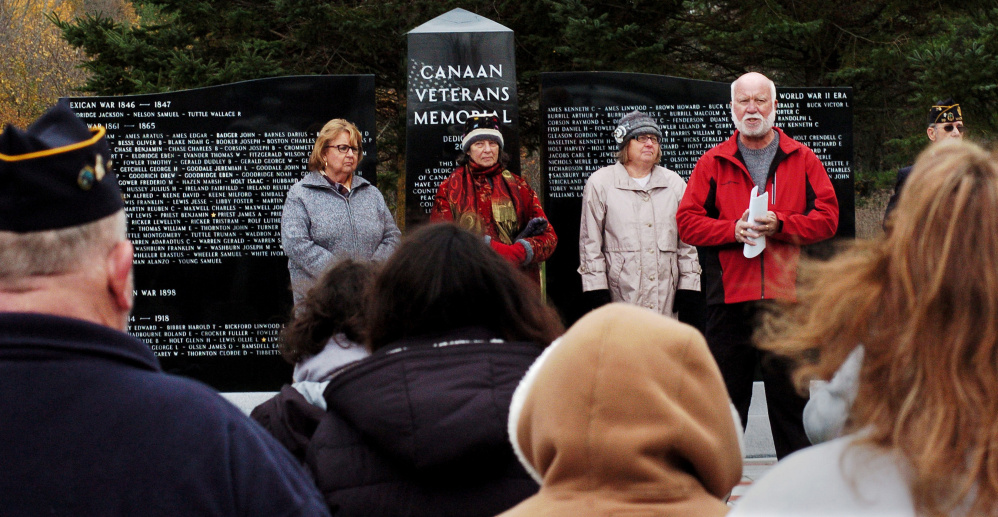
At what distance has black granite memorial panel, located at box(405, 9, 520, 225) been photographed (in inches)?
305

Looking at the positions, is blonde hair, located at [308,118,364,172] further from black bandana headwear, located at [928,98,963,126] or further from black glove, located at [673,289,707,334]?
black bandana headwear, located at [928,98,963,126]

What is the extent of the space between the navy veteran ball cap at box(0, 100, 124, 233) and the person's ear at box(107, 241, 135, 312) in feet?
0.20

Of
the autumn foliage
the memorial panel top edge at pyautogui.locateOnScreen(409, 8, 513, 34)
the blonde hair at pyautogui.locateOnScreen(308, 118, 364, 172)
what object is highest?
the autumn foliage

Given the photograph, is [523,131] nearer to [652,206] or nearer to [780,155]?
[652,206]

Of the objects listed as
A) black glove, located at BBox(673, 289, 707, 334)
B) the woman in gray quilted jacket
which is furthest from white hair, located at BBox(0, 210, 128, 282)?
black glove, located at BBox(673, 289, 707, 334)

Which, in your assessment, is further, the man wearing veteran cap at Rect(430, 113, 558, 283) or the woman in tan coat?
the woman in tan coat

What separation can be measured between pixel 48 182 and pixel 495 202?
515cm

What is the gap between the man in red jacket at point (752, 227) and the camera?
219 inches

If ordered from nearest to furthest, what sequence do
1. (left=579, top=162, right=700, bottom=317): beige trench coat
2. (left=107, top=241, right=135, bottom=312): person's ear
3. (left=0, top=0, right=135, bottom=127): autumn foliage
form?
(left=107, top=241, right=135, bottom=312): person's ear → (left=579, top=162, right=700, bottom=317): beige trench coat → (left=0, top=0, right=135, bottom=127): autumn foliage

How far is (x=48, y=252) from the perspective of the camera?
5.34ft

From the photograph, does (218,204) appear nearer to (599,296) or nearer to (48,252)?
(599,296)

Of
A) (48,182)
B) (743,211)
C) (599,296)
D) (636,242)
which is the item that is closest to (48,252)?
(48,182)

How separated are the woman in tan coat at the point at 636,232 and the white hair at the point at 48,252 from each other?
5509 millimetres

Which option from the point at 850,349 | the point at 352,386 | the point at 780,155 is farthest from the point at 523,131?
the point at 850,349
